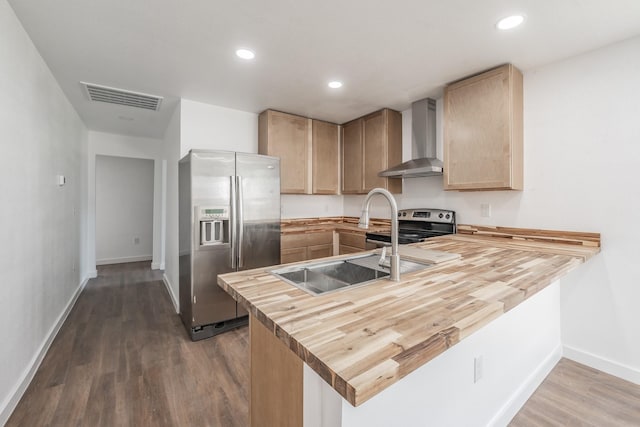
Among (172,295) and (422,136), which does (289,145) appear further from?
(172,295)

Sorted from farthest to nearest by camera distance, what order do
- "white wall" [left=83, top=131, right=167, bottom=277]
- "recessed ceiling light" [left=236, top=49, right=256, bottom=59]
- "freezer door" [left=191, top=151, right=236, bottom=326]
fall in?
1. "white wall" [left=83, top=131, right=167, bottom=277]
2. "freezer door" [left=191, top=151, right=236, bottom=326]
3. "recessed ceiling light" [left=236, top=49, right=256, bottom=59]

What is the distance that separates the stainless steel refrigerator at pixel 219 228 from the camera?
8.64 ft

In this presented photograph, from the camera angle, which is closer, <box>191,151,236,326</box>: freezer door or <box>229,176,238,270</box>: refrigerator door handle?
<box>191,151,236,326</box>: freezer door

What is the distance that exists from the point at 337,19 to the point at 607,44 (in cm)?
200

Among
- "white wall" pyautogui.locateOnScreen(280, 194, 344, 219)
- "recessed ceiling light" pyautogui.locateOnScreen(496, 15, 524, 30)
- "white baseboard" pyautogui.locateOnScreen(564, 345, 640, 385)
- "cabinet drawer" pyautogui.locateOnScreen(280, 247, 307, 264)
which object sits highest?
"recessed ceiling light" pyautogui.locateOnScreen(496, 15, 524, 30)

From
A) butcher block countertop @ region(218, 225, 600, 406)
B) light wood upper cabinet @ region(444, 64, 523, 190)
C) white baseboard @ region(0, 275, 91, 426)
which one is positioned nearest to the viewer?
butcher block countertop @ region(218, 225, 600, 406)

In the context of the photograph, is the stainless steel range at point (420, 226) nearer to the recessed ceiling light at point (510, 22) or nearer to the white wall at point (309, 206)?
the white wall at point (309, 206)

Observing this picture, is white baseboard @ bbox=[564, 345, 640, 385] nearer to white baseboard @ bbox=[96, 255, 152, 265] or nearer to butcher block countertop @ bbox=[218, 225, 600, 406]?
butcher block countertop @ bbox=[218, 225, 600, 406]

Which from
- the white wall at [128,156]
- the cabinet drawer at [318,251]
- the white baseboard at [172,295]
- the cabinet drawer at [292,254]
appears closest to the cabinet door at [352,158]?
the cabinet drawer at [318,251]

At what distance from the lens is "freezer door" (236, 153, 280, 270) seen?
2828 mm

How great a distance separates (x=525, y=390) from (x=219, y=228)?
267 cm

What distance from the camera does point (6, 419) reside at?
1619 mm

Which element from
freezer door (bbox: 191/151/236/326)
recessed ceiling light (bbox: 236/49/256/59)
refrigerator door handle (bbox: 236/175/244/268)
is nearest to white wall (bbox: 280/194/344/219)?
refrigerator door handle (bbox: 236/175/244/268)

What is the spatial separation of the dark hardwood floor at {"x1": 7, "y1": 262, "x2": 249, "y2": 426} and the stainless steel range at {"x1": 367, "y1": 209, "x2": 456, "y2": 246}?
1.74 m
